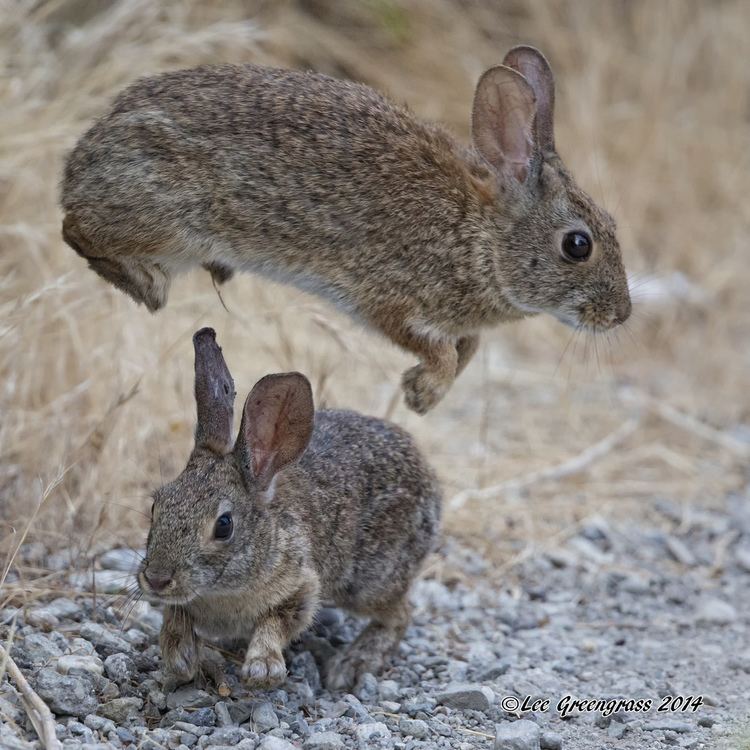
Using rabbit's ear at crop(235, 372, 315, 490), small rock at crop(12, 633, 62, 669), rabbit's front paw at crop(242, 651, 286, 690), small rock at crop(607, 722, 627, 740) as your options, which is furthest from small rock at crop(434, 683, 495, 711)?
small rock at crop(12, 633, 62, 669)

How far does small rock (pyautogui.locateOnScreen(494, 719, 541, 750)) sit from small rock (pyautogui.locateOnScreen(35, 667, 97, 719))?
1353 mm

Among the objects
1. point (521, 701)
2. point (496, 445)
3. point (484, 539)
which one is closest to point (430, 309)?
point (521, 701)

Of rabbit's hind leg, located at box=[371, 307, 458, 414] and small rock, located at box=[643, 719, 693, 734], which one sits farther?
rabbit's hind leg, located at box=[371, 307, 458, 414]

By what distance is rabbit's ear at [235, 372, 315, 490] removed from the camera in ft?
14.8

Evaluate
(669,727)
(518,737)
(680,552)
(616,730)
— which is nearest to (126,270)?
(518,737)

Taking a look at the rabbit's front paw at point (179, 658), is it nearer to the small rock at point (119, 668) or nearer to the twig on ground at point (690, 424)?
the small rock at point (119, 668)

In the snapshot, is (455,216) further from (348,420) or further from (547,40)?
(547,40)

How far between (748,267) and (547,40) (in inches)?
106

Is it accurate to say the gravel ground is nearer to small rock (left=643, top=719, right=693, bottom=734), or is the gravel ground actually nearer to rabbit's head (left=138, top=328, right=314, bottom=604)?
small rock (left=643, top=719, right=693, bottom=734)

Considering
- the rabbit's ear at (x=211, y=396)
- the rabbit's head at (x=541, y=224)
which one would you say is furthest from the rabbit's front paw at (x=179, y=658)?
the rabbit's head at (x=541, y=224)

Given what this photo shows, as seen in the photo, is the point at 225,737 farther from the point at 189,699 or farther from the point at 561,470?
the point at 561,470

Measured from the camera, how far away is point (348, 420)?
5.42 metres

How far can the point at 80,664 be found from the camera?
14.5 ft

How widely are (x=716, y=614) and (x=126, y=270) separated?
3.36 meters
